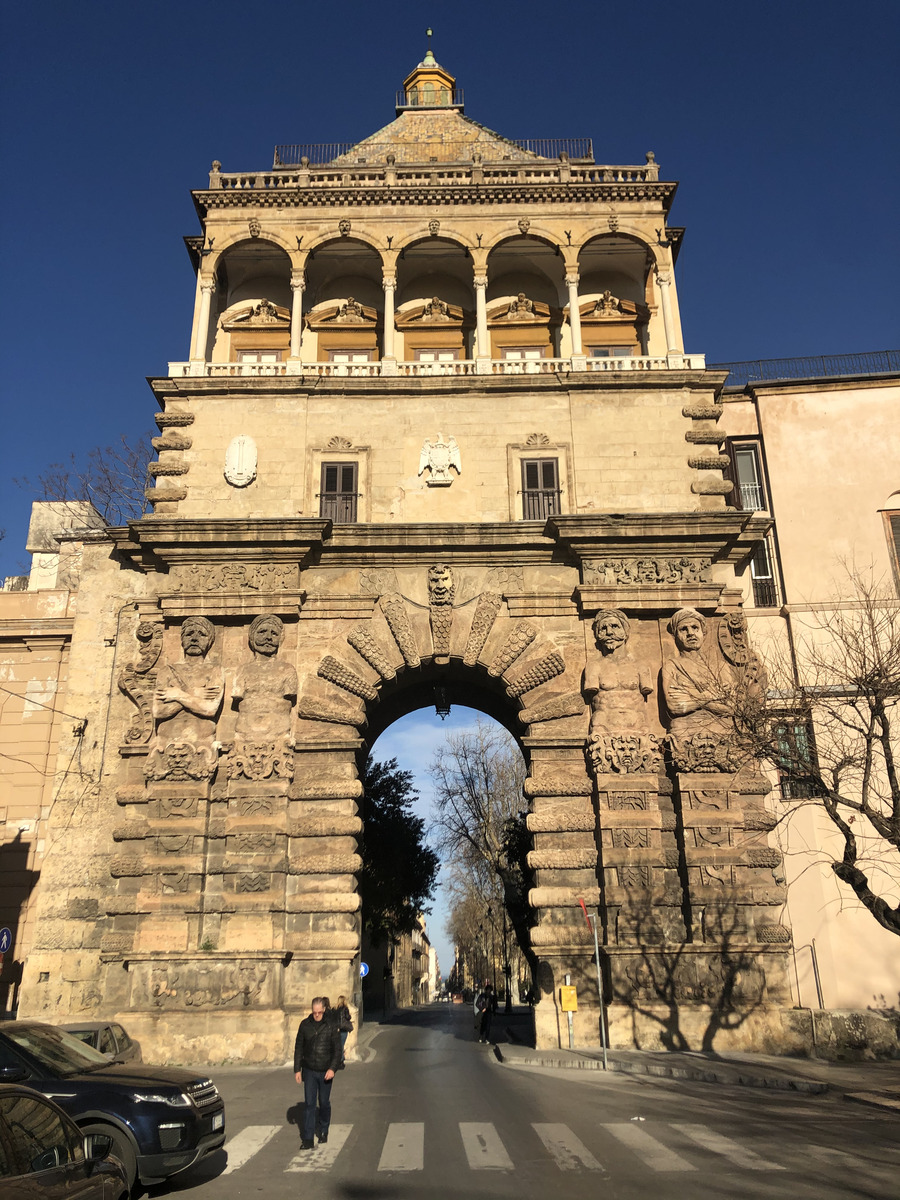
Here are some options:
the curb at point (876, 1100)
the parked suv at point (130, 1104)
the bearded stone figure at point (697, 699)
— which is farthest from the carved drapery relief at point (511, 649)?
the parked suv at point (130, 1104)

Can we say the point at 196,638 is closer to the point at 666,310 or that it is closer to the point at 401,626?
the point at 401,626

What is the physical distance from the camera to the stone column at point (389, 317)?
2245 centimetres

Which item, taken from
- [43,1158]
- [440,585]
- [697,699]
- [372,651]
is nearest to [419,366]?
[440,585]

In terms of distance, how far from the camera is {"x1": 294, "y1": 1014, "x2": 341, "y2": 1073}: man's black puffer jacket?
9.98m

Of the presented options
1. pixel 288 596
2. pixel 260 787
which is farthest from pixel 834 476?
pixel 260 787

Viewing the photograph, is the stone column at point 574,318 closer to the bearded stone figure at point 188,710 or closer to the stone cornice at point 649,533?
the stone cornice at point 649,533

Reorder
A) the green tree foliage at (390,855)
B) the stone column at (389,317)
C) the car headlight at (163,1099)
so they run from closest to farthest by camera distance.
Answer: the car headlight at (163,1099) → the stone column at (389,317) → the green tree foliage at (390,855)

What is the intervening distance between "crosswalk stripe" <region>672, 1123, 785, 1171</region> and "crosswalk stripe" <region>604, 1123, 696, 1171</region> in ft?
1.44

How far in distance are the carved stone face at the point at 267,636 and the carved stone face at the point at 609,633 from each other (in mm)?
6604

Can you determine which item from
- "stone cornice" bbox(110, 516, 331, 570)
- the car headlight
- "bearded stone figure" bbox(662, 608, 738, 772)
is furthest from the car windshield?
"bearded stone figure" bbox(662, 608, 738, 772)

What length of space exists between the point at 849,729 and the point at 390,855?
18931 millimetres

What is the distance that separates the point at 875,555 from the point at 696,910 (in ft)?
34.6

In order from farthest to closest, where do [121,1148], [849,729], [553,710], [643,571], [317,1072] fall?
[849,729]
[643,571]
[553,710]
[317,1072]
[121,1148]

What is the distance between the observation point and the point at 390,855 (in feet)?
115
